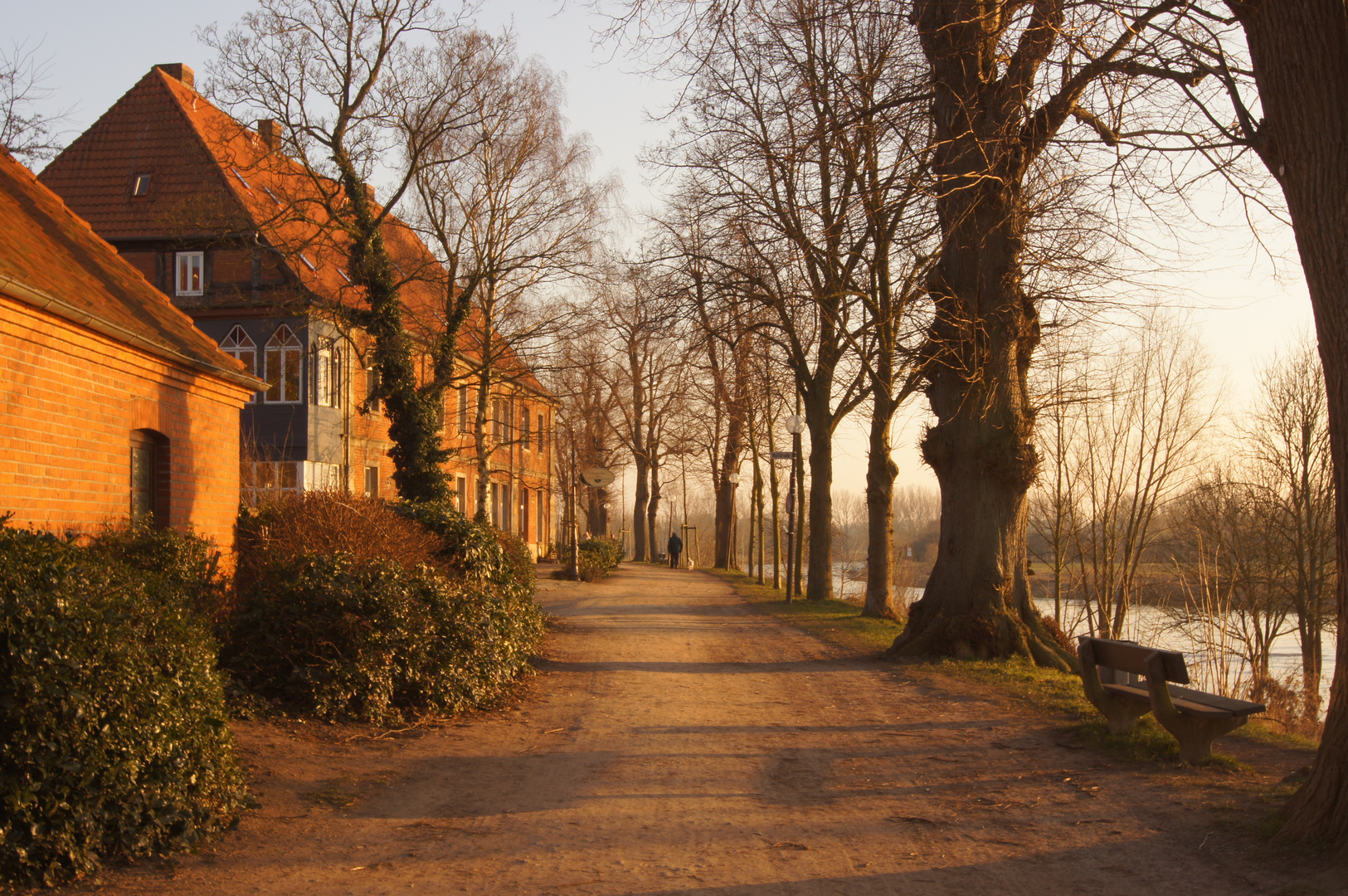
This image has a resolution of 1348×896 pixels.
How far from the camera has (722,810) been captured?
6.05 meters

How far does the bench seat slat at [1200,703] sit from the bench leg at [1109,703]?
3.1 inches

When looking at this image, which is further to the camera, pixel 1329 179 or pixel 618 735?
pixel 618 735

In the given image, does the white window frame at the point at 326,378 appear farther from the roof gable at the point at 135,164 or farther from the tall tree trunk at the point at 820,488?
the tall tree trunk at the point at 820,488

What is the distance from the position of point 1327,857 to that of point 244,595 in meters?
7.97

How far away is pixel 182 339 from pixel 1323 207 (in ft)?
34.1

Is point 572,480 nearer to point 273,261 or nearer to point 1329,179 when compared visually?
point 273,261

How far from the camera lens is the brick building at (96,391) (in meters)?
7.81

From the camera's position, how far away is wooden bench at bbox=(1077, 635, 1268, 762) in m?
6.67

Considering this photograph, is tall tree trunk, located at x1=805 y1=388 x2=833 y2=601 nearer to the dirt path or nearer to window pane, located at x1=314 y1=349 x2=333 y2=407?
the dirt path

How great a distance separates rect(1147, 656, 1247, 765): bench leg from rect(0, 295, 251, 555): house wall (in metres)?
8.15

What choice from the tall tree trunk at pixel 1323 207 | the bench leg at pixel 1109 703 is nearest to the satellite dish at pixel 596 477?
the bench leg at pixel 1109 703

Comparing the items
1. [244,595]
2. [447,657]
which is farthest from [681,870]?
[244,595]

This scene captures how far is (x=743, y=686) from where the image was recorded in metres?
10.9

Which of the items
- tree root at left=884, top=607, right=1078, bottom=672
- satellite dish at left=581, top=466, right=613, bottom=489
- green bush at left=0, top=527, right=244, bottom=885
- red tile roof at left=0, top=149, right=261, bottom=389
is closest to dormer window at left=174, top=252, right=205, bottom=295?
satellite dish at left=581, top=466, right=613, bottom=489
